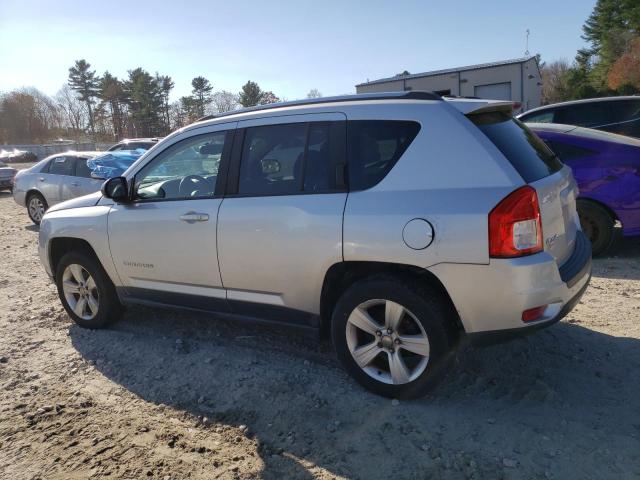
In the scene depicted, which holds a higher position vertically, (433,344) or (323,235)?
(323,235)

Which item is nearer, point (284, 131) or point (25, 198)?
point (284, 131)

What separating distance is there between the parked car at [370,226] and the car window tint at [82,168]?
7.02 meters

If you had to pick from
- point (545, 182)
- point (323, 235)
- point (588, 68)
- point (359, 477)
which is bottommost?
point (359, 477)

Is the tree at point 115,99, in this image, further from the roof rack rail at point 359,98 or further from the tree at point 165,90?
the roof rack rail at point 359,98

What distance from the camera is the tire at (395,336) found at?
9.80 feet

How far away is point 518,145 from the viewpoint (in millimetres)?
3152

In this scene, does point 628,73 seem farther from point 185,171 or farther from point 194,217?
point 194,217

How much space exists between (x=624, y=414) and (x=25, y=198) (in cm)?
1231

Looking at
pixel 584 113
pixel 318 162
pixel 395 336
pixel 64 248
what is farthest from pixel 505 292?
pixel 584 113

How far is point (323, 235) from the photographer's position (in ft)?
10.5

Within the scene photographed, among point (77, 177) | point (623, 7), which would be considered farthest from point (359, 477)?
point (623, 7)

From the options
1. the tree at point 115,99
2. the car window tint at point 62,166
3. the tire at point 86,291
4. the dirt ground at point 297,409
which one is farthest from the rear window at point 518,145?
the tree at point 115,99

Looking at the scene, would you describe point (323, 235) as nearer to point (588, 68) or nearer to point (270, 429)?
point (270, 429)

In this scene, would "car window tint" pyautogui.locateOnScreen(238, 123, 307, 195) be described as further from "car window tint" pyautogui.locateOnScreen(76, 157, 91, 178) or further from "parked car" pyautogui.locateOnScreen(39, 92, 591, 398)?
"car window tint" pyautogui.locateOnScreen(76, 157, 91, 178)
